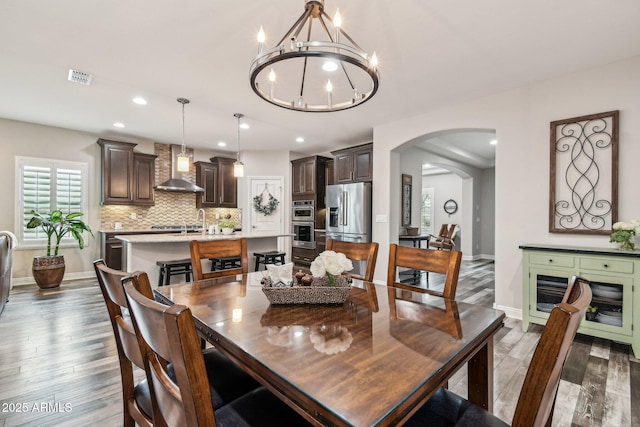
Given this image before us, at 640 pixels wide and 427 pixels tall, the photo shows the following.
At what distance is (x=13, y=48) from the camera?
274 cm

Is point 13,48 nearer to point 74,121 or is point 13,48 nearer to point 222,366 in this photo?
point 74,121

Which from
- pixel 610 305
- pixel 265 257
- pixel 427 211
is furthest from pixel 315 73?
pixel 427 211

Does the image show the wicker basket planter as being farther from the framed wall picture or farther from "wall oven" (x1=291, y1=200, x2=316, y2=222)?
"wall oven" (x1=291, y1=200, x2=316, y2=222)

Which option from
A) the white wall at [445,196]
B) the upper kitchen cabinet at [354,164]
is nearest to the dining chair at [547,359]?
the upper kitchen cabinet at [354,164]

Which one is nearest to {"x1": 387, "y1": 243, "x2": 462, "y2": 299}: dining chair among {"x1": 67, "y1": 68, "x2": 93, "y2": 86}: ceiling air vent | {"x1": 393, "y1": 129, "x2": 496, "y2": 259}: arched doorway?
{"x1": 67, "y1": 68, "x2": 93, "y2": 86}: ceiling air vent

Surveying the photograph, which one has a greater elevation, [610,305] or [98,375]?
[610,305]

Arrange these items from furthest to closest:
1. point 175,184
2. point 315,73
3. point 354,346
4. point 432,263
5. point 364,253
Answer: point 175,184 < point 315,73 < point 364,253 < point 432,263 < point 354,346

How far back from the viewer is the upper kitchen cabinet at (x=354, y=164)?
206 inches

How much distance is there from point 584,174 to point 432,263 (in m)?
2.55

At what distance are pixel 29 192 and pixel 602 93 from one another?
7.87 m

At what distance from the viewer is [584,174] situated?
3074mm

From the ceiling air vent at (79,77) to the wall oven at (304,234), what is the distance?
4261 millimetres

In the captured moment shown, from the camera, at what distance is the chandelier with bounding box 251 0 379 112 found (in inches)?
62.4

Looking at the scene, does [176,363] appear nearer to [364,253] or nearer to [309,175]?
[364,253]
